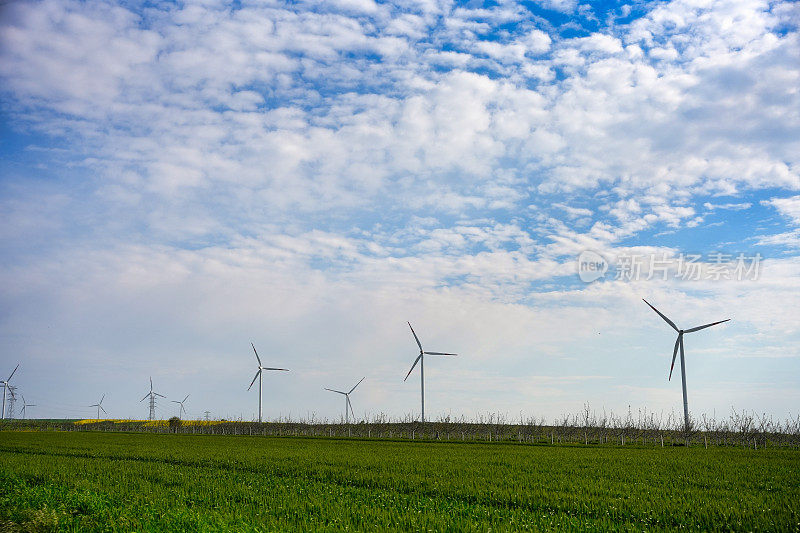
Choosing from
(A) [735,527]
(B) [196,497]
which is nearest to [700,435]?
(A) [735,527]

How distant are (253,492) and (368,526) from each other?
303 inches

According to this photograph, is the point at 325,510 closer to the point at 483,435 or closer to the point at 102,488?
Answer: the point at 102,488

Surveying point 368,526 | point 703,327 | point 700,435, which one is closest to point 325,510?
point 368,526

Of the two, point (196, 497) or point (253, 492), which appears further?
point (253, 492)

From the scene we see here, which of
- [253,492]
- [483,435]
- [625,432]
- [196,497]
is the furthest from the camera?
[483,435]

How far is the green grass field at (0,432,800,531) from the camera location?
53.1 feet

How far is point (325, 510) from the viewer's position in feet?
59.7

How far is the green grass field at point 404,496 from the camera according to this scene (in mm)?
16188

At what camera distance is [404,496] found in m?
21.0

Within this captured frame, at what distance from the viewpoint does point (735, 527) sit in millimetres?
16359

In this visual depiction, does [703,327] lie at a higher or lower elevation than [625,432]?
higher

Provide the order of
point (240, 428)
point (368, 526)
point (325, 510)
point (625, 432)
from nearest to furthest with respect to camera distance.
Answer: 1. point (368, 526)
2. point (325, 510)
3. point (625, 432)
4. point (240, 428)

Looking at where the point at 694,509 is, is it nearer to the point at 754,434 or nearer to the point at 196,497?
the point at 196,497

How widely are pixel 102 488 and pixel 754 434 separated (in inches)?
2444
